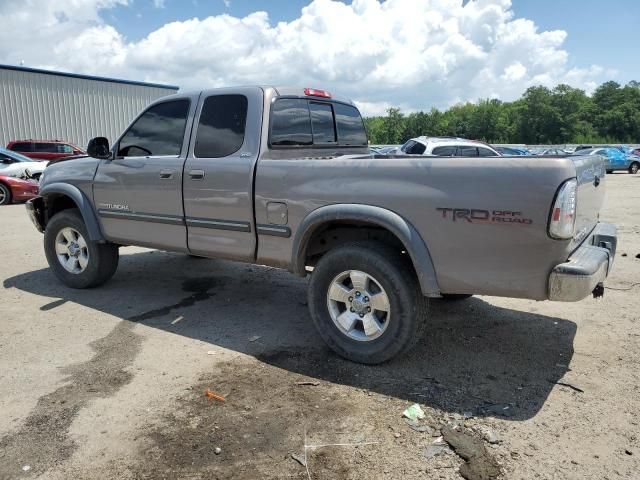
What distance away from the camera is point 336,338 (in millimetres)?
3971

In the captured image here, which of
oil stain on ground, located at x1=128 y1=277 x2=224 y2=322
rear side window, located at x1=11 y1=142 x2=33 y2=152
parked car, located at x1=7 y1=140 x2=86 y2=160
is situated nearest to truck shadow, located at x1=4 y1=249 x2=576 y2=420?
oil stain on ground, located at x1=128 y1=277 x2=224 y2=322

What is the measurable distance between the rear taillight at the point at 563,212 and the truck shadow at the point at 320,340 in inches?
44.4

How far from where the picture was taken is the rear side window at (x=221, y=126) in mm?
4508

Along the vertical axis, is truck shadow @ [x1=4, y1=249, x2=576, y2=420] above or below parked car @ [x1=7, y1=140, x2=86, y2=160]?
below

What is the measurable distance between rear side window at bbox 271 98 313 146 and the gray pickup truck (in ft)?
0.05

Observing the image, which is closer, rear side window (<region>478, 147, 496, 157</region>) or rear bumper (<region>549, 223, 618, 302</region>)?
rear bumper (<region>549, 223, 618, 302</region>)

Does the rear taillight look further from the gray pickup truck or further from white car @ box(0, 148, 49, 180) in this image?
white car @ box(0, 148, 49, 180)

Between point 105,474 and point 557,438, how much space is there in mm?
2463

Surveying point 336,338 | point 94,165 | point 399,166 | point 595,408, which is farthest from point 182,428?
point 94,165

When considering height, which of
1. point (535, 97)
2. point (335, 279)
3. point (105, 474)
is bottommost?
point (105, 474)

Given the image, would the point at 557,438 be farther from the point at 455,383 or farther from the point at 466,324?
the point at 466,324

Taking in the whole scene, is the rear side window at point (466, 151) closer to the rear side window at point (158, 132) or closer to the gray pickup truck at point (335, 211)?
the gray pickup truck at point (335, 211)

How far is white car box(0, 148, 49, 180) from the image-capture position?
15.0 metres

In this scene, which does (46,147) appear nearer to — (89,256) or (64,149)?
(64,149)
